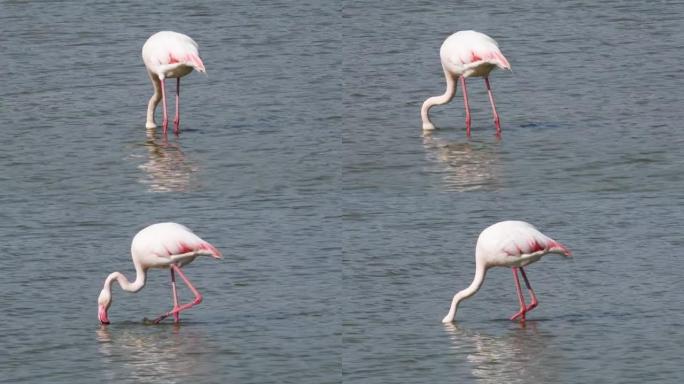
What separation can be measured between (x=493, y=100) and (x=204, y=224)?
4.21 meters

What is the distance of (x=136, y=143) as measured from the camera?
59.1ft

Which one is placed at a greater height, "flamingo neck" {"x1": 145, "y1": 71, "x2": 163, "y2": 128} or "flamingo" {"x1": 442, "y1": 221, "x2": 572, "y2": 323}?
"flamingo neck" {"x1": 145, "y1": 71, "x2": 163, "y2": 128}

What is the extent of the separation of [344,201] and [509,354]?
3531 millimetres

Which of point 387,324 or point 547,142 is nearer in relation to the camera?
point 387,324

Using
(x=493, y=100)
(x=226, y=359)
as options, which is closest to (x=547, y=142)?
(x=493, y=100)

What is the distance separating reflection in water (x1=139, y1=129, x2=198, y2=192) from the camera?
54.7 ft

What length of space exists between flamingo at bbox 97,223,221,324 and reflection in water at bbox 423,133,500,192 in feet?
10.1

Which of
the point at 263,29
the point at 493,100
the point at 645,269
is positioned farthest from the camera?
the point at 263,29

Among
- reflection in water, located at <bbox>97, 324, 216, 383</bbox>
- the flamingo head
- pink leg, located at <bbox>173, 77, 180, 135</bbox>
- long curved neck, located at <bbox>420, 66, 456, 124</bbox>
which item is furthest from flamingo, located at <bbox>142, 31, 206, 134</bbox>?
reflection in water, located at <bbox>97, 324, 216, 383</bbox>

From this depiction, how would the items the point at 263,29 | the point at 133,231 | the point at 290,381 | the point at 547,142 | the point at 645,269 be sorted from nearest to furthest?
the point at 290,381
the point at 645,269
the point at 133,231
the point at 547,142
the point at 263,29

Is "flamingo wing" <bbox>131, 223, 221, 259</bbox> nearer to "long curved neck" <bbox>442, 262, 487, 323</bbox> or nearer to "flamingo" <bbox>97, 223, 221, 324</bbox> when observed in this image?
"flamingo" <bbox>97, 223, 221, 324</bbox>

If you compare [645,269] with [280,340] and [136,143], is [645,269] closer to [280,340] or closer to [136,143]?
[280,340]

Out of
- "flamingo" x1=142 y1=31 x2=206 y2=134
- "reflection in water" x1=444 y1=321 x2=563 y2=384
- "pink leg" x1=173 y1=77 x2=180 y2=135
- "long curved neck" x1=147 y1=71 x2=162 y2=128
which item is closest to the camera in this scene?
"reflection in water" x1=444 y1=321 x2=563 y2=384

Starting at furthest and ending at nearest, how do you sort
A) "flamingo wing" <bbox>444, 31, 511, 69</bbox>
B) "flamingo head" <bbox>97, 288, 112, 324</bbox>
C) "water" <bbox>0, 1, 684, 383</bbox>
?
"flamingo wing" <bbox>444, 31, 511, 69</bbox>, "flamingo head" <bbox>97, 288, 112, 324</bbox>, "water" <bbox>0, 1, 684, 383</bbox>
